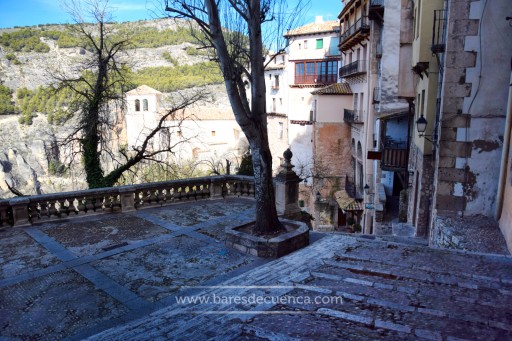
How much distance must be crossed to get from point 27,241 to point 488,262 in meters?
9.15

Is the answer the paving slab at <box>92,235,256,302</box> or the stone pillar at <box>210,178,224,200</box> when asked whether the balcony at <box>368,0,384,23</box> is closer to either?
the stone pillar at <box>210,178,224,200</box>

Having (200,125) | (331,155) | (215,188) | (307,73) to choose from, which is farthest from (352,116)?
(200,125)

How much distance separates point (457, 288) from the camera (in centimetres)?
501

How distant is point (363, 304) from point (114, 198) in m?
8.24

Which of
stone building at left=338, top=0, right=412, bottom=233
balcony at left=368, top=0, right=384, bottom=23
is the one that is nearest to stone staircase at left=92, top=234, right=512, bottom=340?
stone building at left=338, top=0, right=412, bottom=233

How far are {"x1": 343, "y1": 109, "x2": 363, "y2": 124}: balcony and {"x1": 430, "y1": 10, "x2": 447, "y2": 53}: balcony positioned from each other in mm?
16197

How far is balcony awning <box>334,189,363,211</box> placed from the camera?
27.1 m

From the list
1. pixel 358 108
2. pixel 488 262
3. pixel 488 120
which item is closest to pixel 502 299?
pixel 488 262

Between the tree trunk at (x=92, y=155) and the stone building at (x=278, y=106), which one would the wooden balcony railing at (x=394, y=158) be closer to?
the tree trunk at (x=92, y=155)

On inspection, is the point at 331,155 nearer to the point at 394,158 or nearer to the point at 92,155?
the point at 394,158

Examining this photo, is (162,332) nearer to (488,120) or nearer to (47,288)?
(47,288)

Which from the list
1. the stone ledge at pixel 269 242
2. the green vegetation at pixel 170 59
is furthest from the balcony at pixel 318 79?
the green vegetation at pixel 170 59

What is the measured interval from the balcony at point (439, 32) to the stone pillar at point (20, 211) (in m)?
11.7

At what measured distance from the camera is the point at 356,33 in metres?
26.6
